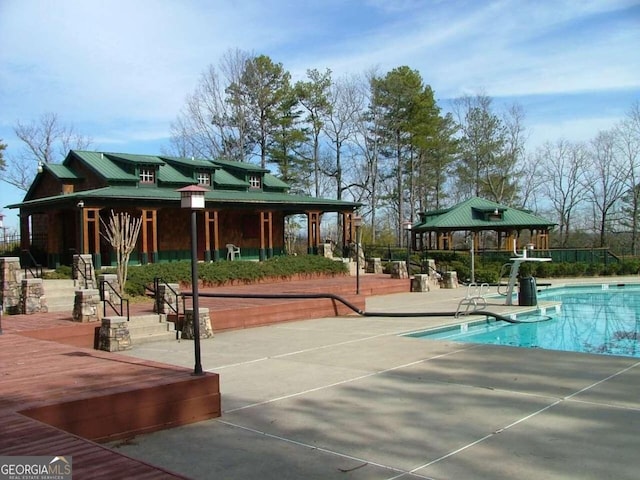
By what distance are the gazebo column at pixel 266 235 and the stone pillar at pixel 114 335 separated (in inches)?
674

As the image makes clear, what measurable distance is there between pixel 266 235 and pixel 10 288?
17318 mm

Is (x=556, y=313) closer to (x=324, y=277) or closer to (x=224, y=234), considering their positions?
(x=324, y=277)

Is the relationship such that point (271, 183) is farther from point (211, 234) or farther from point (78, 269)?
point (78, 269)

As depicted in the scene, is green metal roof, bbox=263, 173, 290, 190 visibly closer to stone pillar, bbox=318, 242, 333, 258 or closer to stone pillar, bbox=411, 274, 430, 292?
stone pillar, bbox=318, 242, 333, 258

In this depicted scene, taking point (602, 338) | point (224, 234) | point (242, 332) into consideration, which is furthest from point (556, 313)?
point (224, 234)

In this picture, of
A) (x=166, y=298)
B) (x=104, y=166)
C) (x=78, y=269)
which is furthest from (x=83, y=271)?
(x=104, y=166)

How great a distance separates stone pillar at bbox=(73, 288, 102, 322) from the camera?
11914 millimetres

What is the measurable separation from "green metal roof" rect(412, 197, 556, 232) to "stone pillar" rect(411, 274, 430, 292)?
11.4 meters

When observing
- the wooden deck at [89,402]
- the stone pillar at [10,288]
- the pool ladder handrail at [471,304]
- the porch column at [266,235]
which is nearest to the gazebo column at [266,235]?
the porch column at [266,235]

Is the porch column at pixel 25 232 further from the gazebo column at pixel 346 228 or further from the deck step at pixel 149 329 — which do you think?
the deck step at pixel 149 329

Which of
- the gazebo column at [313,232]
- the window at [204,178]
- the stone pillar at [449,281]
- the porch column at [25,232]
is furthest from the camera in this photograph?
→ the gazebo column at [313,232]

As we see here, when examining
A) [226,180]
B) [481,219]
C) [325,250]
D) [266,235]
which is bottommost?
[325,250]

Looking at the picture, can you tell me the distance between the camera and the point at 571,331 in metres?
13.3

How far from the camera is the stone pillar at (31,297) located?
13836 mm
